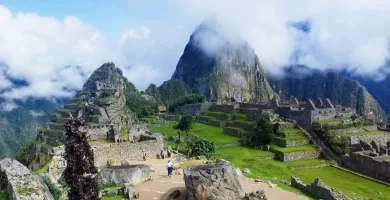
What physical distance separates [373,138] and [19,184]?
1890 inches

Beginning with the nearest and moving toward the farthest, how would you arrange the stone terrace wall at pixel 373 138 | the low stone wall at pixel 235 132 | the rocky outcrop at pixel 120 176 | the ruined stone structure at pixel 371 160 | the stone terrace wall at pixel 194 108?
the rocky outcrop at pixel 120 176 < the ruined stone structure at pixel 371 160 < the stone terrace wall at pixel 373 138 < the low stone wall at pixel 235 132 < the stone terrace wall at pixel 194 108

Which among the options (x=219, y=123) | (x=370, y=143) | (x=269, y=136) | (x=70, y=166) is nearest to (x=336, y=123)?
(x=370, y=143)

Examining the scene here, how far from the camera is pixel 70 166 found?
14.1 m

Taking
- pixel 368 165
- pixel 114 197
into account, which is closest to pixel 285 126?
pixel 368 165

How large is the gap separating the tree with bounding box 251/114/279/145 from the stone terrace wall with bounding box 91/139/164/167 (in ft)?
75.7

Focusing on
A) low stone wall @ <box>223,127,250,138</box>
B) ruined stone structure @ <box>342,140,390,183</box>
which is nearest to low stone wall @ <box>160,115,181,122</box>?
low stone wall @ <box>223,127,250,138</box>

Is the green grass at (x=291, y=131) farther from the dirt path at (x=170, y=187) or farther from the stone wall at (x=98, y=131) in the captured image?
the dirt path at (x=170, y=187)

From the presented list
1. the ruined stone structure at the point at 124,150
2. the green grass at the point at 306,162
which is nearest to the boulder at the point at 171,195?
the ruined stone structure at the point at 124,150

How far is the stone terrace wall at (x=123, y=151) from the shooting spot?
27859 millimetres

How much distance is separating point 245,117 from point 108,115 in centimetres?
2149

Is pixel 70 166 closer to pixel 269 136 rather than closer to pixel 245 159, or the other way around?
pixel 245 159

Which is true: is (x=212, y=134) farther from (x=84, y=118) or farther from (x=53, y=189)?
(x=53, y=189)

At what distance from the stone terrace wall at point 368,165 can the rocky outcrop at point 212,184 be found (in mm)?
28010

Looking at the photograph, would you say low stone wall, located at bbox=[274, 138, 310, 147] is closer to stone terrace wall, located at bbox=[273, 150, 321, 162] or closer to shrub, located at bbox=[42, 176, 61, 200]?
stone terrace wall, located at bbox=[273, 150, 321, 162]
